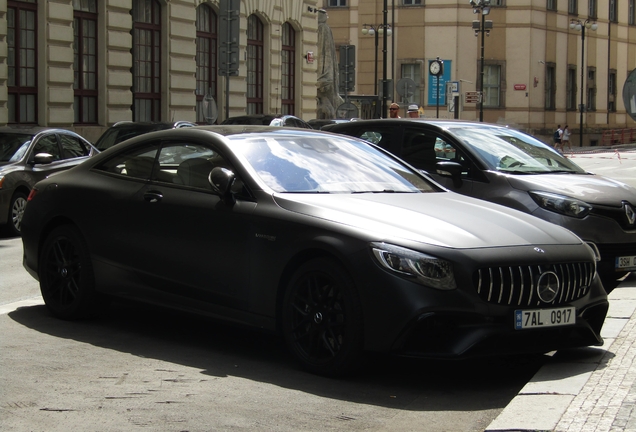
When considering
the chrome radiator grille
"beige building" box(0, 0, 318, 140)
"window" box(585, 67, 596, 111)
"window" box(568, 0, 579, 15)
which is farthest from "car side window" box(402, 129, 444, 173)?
"window" box(585, 67, 596, 111)

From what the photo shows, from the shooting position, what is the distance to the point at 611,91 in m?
75.5

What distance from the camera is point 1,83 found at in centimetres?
2616

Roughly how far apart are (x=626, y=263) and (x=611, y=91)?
67927 mm

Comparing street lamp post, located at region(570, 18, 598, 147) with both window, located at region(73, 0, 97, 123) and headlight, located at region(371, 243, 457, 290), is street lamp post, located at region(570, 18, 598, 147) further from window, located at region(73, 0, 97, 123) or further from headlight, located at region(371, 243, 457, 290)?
headlight, located at region(371, 243, 457, 290)

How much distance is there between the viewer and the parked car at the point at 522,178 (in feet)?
33.8

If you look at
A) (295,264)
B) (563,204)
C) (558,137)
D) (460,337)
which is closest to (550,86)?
(558,137)

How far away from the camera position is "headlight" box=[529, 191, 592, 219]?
1026cm

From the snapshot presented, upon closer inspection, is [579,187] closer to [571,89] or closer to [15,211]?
[15,211]

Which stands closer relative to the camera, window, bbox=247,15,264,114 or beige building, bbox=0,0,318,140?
beige building, bbox=0,0,318,140

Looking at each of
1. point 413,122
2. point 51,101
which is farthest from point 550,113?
point 413,122

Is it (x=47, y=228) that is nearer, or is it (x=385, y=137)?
(x=47, y=228)

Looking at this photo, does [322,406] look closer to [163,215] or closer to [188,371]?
[188,371]

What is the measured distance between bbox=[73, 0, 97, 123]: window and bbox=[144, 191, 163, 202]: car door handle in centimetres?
2249

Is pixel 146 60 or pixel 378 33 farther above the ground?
pixel 378 33
